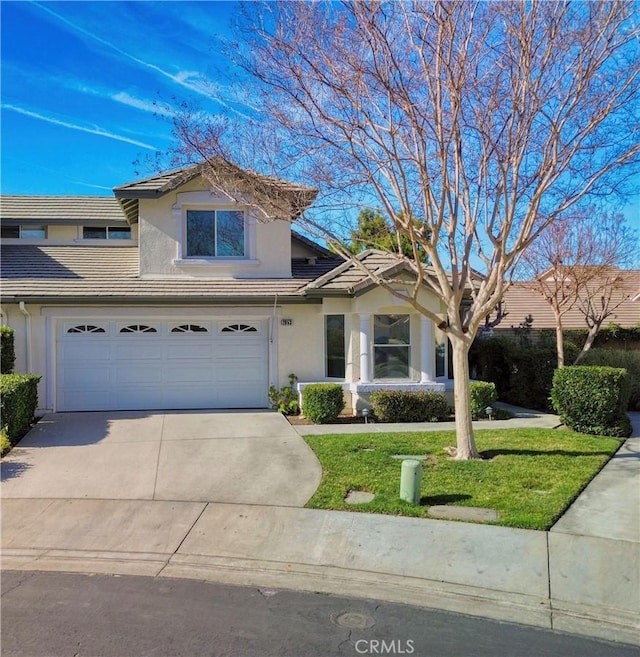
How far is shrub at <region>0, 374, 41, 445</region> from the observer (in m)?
9.60

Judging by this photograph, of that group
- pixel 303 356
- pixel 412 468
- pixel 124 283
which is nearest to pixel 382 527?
pixel 412 468

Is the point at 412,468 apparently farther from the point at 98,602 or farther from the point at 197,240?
the point at 197,240

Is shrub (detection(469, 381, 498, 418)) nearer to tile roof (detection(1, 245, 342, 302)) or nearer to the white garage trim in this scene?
tile roof (detection(1, 245, 342, 302))

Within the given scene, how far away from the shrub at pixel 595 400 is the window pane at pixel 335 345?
4.88 meters

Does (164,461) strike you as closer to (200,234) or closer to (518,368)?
(200,234)

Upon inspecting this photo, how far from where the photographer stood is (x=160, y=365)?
13688 mm

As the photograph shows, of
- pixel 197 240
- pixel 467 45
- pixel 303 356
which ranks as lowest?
pixel 303 356

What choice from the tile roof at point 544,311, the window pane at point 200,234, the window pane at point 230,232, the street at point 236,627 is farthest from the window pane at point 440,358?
the street at point 236,627

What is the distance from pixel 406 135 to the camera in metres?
8.98

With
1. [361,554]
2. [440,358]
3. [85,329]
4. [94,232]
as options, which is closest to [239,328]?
[85,329]

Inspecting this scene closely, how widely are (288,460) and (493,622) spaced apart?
188 inches

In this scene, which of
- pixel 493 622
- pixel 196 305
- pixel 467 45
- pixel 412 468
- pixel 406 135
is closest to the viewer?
pixel 493 622

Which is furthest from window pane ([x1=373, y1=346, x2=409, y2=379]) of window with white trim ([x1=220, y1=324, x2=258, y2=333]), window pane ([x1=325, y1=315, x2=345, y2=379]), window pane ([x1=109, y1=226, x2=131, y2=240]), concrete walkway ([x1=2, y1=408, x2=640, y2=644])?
window pane ([x1=109, y1=226, x2=131, y2=240])

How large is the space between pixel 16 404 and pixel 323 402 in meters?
5.72
